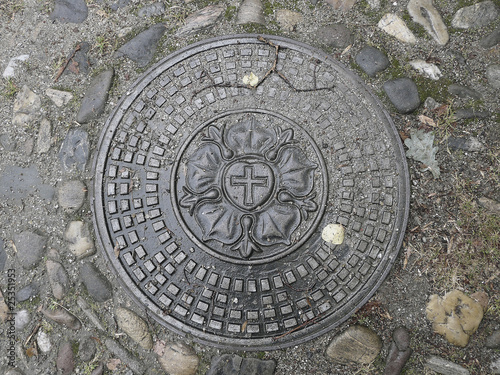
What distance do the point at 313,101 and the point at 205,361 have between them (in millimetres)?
2317

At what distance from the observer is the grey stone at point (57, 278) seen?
3.01 meters

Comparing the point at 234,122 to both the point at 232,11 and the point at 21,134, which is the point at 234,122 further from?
the point at 21,134

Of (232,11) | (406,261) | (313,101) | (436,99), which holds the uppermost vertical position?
(232,11)

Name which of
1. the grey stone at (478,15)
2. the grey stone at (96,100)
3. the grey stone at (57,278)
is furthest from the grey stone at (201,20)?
the grey stone at (57,278)

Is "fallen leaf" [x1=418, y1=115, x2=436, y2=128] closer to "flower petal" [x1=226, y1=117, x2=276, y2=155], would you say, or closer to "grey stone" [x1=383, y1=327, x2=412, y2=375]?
"flower petal" [x1=226, y1=117, x2=276, y2=155]

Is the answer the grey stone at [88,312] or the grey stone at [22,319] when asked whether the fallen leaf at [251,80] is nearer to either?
the grey stone at [88,312]

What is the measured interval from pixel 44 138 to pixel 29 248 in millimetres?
961

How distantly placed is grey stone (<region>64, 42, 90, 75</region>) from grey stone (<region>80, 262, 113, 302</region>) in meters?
1.75

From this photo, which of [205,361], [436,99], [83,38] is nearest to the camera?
[205,361]

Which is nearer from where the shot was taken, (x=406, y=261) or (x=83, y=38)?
(x=406, y=261)

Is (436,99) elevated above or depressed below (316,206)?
above

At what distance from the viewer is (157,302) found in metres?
2.92

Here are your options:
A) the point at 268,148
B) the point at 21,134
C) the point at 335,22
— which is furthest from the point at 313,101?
the point at 21,134

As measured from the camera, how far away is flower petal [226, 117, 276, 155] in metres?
3.02
